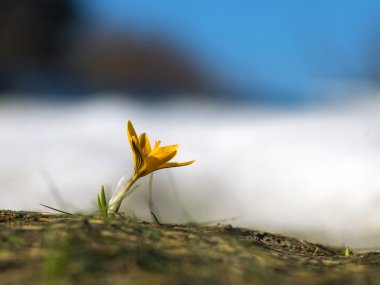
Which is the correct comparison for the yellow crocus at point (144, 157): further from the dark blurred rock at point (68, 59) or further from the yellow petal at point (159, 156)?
the dark blurred rock at point (68, 59)

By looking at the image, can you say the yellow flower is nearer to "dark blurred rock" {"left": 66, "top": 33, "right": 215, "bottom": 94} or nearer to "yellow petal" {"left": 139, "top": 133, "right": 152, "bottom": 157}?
"yellow petal" {"left": 139, "top": 133, "right": 152, "bottom": 157}

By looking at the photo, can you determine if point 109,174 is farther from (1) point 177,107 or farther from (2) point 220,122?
(1) point 177,107

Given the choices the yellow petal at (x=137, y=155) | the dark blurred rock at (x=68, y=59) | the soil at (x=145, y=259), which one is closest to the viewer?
the soil at (x=145, y=259)

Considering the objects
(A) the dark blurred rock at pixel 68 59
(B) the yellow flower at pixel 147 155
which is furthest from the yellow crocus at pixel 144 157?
(A) the dark blurred rock at pixel 68 59

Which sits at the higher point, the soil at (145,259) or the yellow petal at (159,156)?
the yellow petal at (159,156)

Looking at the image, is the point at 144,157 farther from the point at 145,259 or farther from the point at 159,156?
the point at 145,259

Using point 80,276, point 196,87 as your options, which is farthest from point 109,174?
point 196,87
